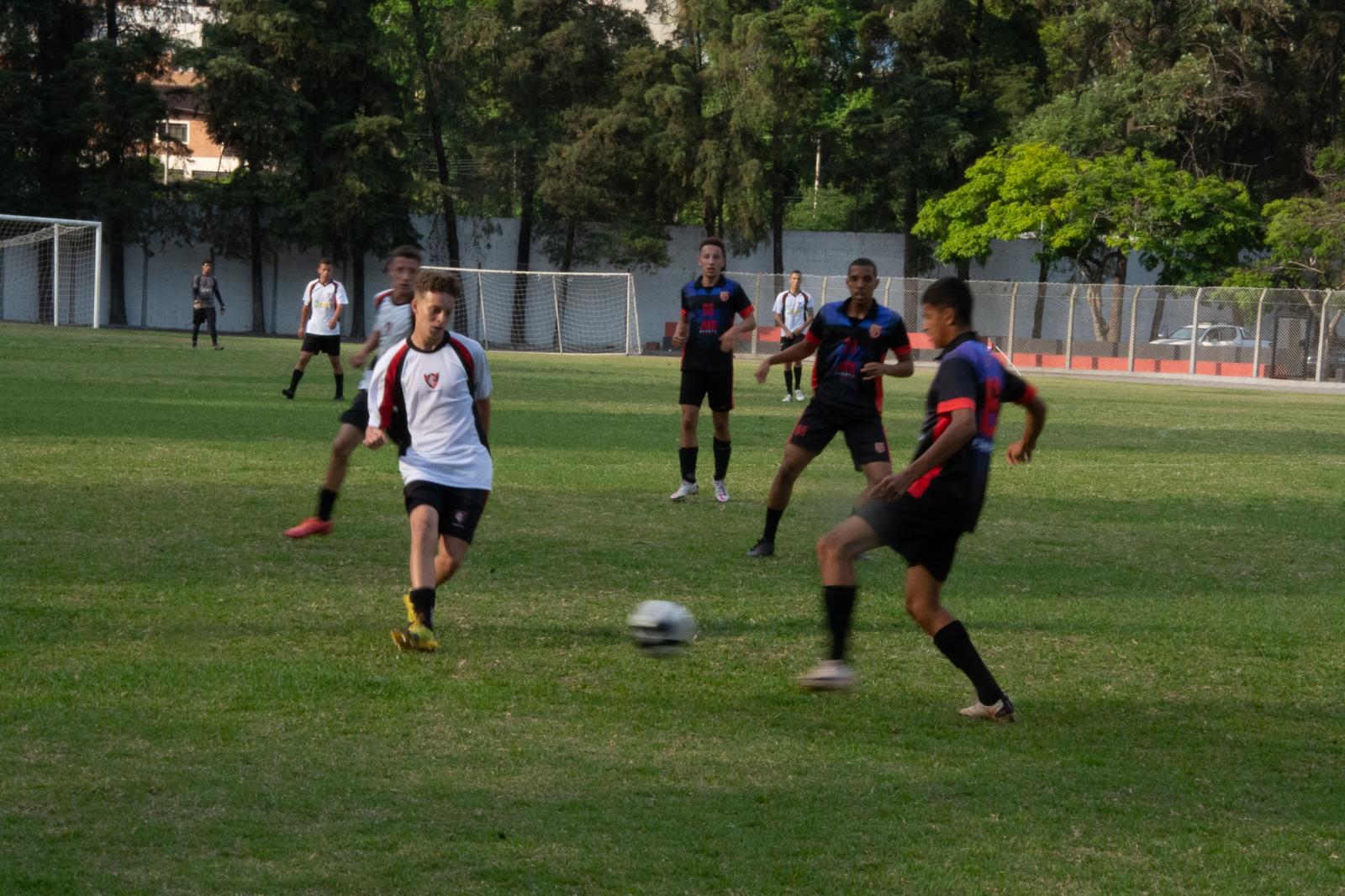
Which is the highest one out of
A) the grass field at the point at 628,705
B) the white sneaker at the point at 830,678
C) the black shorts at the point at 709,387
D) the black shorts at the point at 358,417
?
the black shorts at the point at 709,387

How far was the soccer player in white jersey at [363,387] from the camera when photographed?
9.42 meters

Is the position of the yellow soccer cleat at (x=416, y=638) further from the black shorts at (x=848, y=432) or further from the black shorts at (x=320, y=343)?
the black shorts at (x=320, y=343)

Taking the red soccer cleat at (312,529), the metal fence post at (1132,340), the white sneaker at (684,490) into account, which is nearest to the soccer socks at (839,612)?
the red soccer cleat at (312,529)

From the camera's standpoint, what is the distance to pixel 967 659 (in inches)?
228

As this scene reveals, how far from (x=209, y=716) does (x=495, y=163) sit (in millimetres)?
48203

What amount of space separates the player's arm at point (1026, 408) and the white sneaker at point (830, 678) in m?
1.22

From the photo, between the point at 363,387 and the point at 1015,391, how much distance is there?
5.09 metres

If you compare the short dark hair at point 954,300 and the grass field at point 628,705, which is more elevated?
the short dark hair at point 954,300

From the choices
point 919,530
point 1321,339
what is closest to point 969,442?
point 919,530

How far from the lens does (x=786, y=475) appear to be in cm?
938

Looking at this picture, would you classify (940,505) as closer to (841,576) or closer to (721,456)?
(841,576)

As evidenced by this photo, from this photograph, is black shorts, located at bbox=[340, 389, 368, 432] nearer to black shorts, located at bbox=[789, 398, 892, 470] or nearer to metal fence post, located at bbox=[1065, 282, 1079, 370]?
black shorts, located at bbox=[789, 398, 892, 470]

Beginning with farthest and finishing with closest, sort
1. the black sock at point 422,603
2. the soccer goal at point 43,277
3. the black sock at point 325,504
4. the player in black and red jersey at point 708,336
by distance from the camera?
the soccer goal at point 43,277
the player in black and red jersey at point 708,336
the black sock at point 325,504
the black sock at point 422,603

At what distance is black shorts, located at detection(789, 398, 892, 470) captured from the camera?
9344mm
